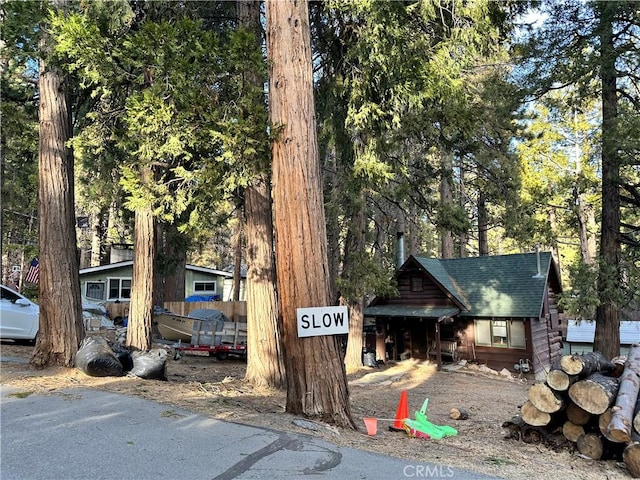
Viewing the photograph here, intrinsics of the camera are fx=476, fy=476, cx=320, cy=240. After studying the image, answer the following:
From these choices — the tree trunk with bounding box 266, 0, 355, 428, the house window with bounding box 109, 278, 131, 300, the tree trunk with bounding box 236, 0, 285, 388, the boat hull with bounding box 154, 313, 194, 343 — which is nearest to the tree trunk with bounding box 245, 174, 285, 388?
the tree trunk with bounding box 236, 0, 285, 388

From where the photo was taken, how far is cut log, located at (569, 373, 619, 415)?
5.80m

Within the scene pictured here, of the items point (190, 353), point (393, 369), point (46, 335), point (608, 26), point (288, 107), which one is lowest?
point (393, 369)

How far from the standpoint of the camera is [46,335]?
28.5ft

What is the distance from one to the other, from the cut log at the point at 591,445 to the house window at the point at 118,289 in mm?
26502

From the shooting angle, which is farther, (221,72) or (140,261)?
(140,261)

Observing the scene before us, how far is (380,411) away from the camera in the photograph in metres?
8.87

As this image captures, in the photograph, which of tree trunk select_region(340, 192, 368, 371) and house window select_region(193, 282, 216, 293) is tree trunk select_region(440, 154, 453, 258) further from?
house window select_region(193, 282, 216, 293)

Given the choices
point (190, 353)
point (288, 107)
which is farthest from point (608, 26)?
point (190, 353)

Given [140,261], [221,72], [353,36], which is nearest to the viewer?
[221,72]

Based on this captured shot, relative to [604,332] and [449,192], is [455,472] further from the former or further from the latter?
[449,192]

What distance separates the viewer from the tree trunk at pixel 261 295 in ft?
28.9

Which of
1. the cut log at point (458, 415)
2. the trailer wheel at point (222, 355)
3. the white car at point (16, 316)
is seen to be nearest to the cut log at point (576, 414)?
Answer: the cut log at point (458, 415)

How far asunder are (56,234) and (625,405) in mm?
9449

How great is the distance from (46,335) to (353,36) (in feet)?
27.4
